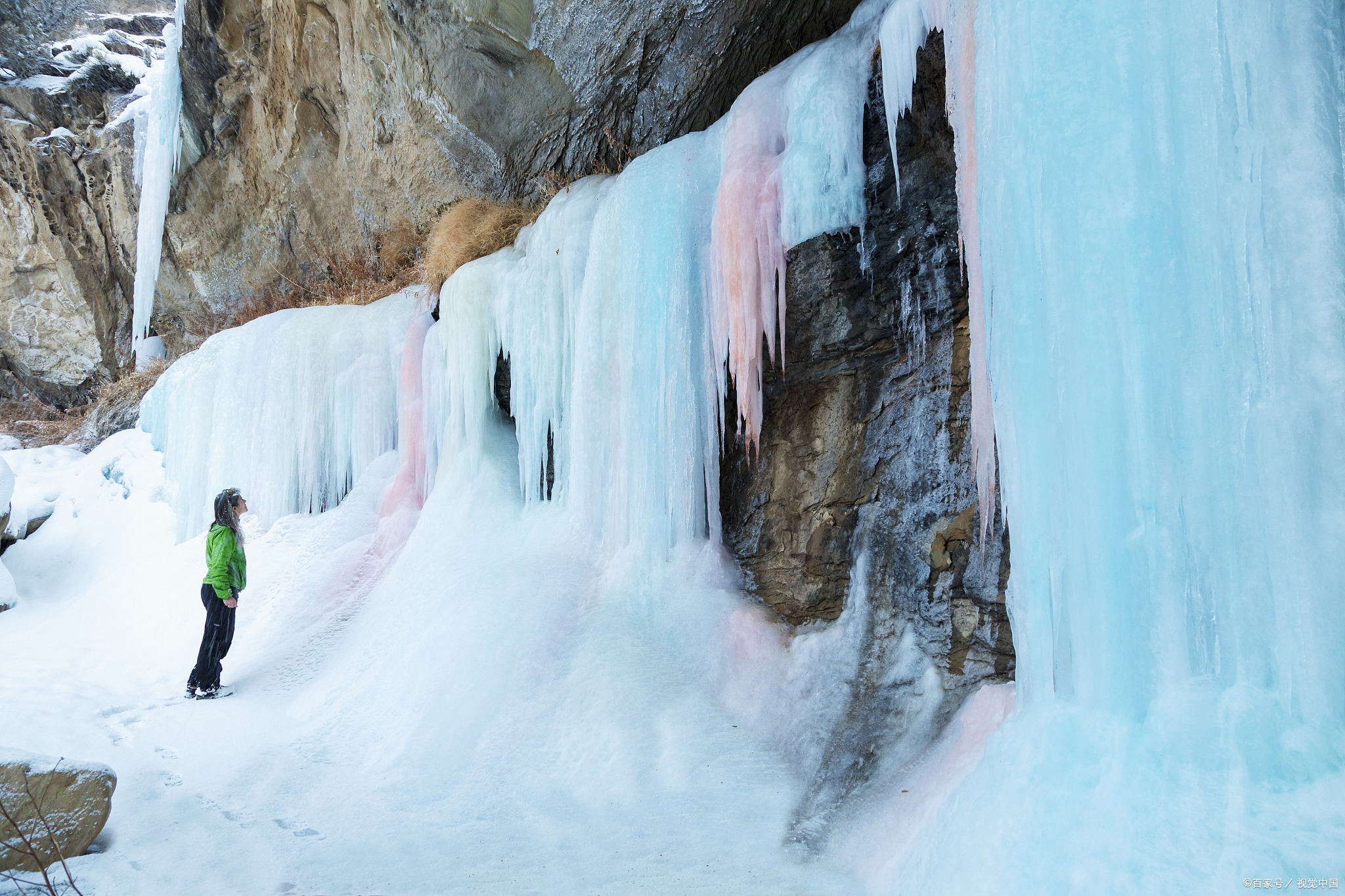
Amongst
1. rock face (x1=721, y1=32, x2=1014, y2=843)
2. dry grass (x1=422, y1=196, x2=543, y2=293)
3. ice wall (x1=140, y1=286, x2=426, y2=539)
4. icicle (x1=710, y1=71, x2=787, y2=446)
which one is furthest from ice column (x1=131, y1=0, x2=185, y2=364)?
rock face (x1=721, y1=32, x2=1014, y2=843)

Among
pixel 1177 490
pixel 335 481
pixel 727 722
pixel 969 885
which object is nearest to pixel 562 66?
pixel 335 481

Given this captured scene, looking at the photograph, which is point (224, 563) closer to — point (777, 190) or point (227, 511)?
point (227, 511)

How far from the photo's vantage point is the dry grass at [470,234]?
22.1ft

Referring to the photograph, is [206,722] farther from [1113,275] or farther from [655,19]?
[655,19]

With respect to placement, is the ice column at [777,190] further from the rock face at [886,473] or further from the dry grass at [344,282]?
the dry grass at [344,282]

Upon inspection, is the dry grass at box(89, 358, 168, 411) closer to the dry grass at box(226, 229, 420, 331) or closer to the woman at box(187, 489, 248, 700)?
the dry grass at box(226, 229, 420, 331)

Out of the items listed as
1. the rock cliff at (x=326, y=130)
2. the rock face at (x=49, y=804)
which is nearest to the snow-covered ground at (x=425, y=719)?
the rock face at (x=49, y=804)

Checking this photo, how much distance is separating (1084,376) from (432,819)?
2881 mm

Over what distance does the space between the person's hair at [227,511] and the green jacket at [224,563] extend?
0.02 metres

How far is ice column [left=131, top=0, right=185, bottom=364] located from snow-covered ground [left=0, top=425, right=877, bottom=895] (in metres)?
4.66

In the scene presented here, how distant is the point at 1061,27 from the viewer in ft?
8.23

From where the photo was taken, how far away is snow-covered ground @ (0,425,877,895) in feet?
9.29

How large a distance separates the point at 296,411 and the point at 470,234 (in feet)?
6.97

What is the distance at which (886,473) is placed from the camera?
393 centimetres
